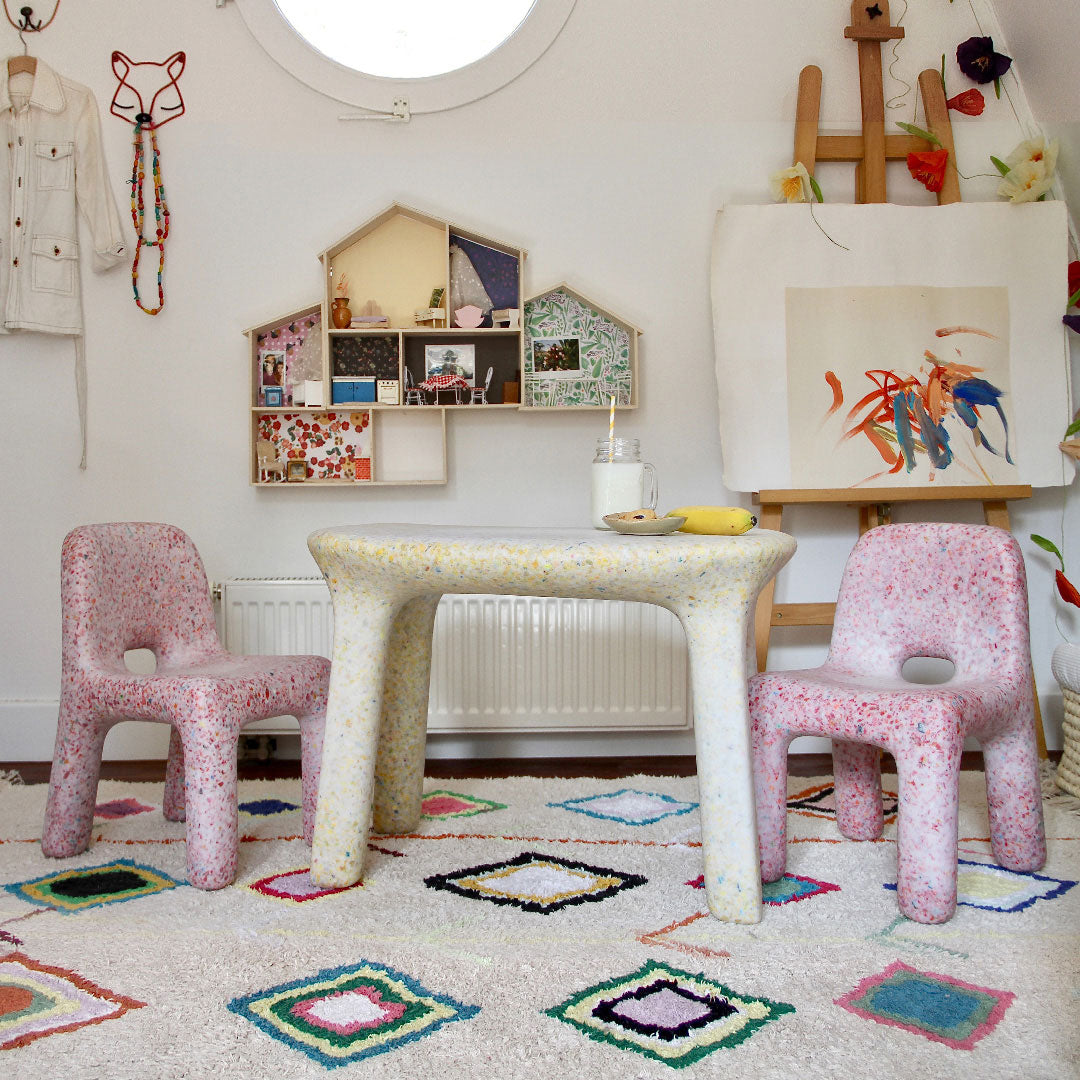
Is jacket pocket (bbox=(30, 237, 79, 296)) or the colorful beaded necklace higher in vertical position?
the colorful beaded necklace

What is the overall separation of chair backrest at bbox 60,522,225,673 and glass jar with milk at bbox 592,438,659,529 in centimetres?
91

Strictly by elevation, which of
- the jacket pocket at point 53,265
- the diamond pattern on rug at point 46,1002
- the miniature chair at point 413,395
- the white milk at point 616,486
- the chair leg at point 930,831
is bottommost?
the diamond pattern on rug at point 46,1002

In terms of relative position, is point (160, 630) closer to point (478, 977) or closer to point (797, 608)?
point (478, 977)

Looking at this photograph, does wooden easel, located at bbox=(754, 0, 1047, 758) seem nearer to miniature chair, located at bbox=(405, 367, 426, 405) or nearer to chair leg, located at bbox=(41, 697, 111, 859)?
miniature chair, located at bbox=(405, 367, 426, 405)

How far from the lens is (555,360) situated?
9.83 ft

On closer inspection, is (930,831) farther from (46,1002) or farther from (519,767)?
(519,767)

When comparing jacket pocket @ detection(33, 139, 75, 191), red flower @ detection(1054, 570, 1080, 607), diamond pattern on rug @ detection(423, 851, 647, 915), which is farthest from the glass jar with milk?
jacket pocket @ detection(33, 139, 75, 191)

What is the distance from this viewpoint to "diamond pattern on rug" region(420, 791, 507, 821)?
7.57 feet

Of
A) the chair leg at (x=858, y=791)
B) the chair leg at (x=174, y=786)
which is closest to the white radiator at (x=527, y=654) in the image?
the chair leg at (x=174, y=786)

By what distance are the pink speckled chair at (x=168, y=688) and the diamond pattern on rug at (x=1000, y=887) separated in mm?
1128

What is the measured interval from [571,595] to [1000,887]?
0.89 m

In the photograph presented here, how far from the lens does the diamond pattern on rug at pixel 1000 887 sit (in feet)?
5.71

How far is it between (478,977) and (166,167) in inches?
97.8

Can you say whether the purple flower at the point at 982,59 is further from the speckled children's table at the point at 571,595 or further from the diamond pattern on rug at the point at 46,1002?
the diamond pattern on rug at the point at 46,1002
